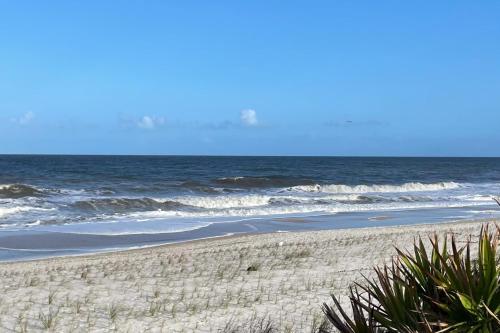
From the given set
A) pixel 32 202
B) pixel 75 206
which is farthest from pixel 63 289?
pixel 32 202

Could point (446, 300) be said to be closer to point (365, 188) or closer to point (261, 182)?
point (365, 188)

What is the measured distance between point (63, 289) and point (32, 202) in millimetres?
17796

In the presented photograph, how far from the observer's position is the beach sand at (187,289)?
5.84 metres

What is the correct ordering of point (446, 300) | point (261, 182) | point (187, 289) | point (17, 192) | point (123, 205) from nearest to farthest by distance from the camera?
point (446, 300), point (187, 289), point (123, 205), point (17, 192), point (261, 182)

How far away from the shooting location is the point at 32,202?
24.0 meters

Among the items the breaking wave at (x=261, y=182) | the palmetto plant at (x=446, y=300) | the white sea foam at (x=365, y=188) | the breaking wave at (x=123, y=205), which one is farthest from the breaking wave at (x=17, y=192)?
the palmetto plant at (x=446, y=300)

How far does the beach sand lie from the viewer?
230 inches

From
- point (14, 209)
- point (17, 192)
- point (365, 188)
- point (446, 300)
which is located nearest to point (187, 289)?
point (446, 300)

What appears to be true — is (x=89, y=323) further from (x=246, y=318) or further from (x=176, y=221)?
(x=176, y=221)

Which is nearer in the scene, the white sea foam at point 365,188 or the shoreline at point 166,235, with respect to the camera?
the shoreline at point 166,235

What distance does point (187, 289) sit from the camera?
7492 millimetres

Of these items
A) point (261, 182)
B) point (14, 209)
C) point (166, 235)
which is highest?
point (261, 182)

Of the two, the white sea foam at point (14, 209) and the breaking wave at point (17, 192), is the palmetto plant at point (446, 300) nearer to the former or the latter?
the white sea foam at point (14, 209)

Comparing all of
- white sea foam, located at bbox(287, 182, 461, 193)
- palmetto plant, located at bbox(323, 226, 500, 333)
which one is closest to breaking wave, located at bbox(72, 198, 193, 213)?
white sea foam, located at bbox(287, 182, 461, 193)
